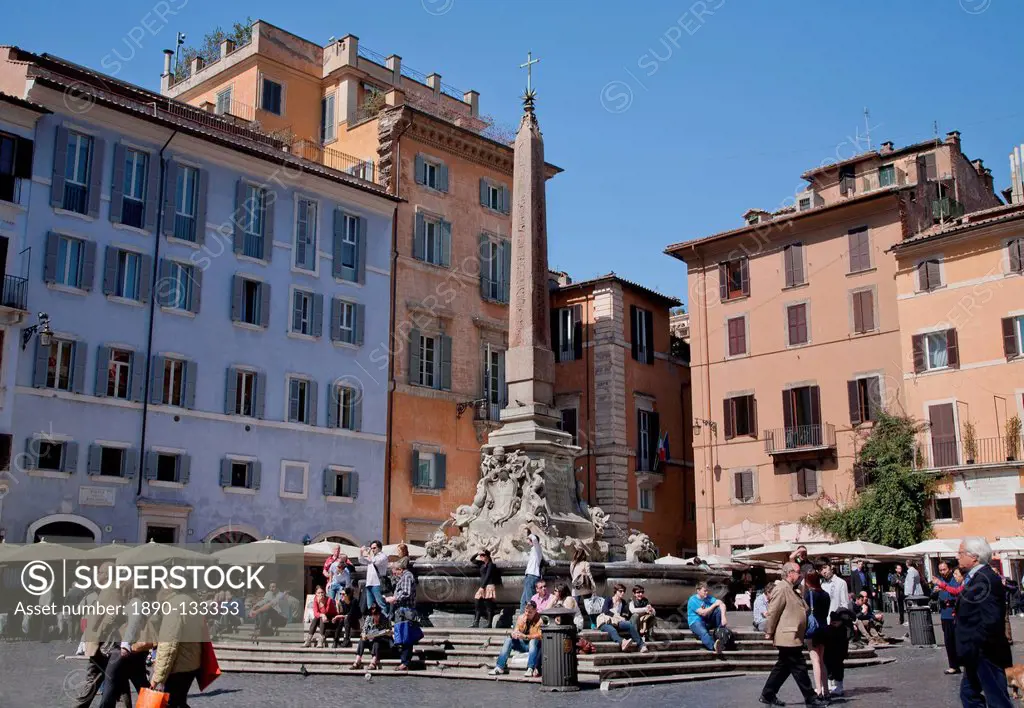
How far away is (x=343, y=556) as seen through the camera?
1670 cm

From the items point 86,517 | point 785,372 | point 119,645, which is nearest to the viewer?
point 119,645

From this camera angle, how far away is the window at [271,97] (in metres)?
36.3

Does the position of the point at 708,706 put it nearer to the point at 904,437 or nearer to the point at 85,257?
the point at 85,257

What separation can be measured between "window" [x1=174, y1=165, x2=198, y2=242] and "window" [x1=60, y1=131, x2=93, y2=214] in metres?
2.43

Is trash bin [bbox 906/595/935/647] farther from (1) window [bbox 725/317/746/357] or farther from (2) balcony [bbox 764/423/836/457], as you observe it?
(1) window [bbox 725/317/746/357]

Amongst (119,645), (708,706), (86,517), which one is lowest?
(708,706)

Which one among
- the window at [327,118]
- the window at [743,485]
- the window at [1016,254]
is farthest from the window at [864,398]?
the window at [327,118]

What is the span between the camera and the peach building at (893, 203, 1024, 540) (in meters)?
29.9

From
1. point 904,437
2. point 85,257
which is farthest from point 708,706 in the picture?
point 904,437

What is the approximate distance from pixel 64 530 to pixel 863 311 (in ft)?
76.1

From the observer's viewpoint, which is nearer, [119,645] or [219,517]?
[119,645]

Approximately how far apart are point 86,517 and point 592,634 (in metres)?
16.3

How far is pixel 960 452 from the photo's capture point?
3077cm

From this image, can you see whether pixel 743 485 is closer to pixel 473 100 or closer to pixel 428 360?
pixel 428 360
